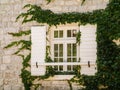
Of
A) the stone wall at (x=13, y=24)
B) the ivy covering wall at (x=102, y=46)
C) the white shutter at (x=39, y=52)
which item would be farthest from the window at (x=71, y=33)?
the white shutter at (x=39, y=52)

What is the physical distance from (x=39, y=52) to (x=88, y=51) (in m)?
1.26

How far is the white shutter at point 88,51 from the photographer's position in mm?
9164

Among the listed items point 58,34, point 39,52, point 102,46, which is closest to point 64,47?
point 58,34

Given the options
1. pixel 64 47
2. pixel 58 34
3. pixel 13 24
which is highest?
pixel 13 24

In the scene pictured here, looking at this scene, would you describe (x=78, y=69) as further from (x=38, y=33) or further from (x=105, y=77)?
(x=38, y=33)

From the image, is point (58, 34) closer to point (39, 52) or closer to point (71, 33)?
point (71, 33)

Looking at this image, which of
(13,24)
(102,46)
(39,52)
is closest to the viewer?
(102,46)

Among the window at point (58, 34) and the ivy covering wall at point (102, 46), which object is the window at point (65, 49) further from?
the ivy covering wall at point (102, 46)

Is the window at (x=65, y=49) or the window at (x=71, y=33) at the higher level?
the window at (x=71, y=33)

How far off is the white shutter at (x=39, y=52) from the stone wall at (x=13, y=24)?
17.5 inches

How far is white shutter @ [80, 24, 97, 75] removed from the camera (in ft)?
30.1

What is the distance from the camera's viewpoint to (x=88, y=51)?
9.21 metres

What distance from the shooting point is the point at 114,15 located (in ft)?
30.1

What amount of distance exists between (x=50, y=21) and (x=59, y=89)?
1.79m
